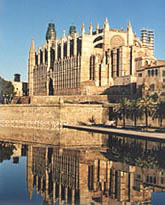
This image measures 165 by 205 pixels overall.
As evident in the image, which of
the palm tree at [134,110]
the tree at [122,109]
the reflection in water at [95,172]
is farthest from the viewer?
the tree at [122,109]

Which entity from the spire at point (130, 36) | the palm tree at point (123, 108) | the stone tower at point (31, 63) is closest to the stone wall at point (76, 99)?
the palm tree at point (123, 108)

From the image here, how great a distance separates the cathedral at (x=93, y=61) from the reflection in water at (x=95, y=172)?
36.0 m

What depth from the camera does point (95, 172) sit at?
19562mm

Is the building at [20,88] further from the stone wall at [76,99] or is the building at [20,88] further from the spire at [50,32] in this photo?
the stone wall at [76,99]

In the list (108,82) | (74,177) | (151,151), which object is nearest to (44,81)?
(108,82)

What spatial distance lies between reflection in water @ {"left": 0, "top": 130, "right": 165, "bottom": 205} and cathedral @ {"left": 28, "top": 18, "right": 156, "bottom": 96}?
3603 centimetres

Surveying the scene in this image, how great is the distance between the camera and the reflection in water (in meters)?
14.7

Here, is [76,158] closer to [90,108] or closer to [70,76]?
[90,108]

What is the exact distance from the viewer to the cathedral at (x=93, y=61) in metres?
70.2

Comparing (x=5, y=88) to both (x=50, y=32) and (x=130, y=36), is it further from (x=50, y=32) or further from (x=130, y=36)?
(x=130, y=36)

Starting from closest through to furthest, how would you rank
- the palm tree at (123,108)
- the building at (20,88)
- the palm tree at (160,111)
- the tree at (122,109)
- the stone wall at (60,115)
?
the palm tree at (160,111) < the palm tree at (123,108) < the tree at (122,109) < the stone wall at (60,115) < the building at (20,88)

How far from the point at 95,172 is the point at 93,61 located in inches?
2275

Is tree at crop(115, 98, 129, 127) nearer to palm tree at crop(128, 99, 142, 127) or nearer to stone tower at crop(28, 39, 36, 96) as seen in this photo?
palm tree at crop(128, 99, 142, 127)

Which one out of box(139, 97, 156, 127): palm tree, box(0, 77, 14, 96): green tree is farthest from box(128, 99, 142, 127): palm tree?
box(0, 77, 14, 96): green tree
